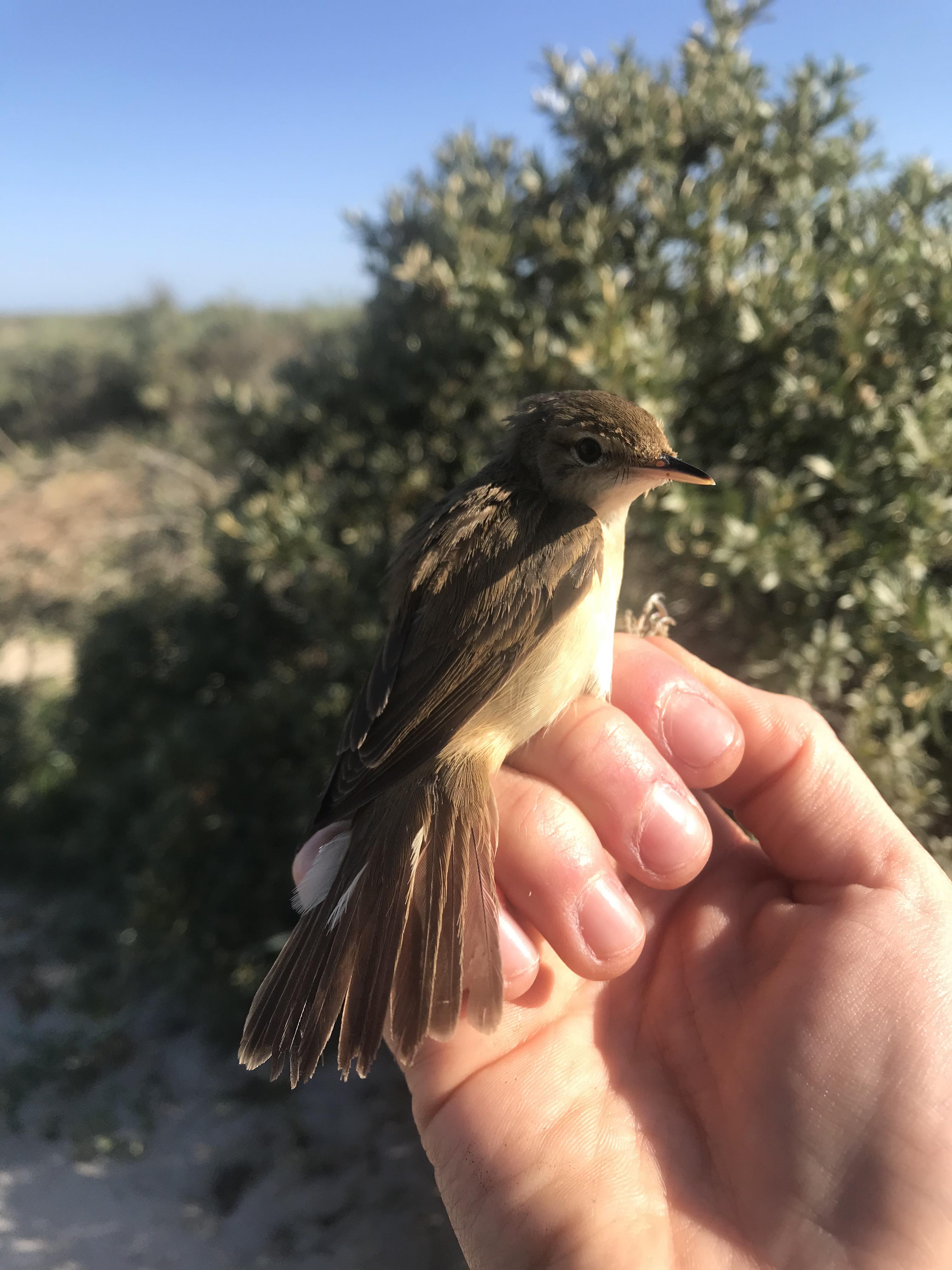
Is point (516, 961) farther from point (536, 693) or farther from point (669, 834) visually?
point (536, 693)

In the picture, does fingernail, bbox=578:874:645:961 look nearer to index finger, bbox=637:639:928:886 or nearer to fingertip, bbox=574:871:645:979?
fingertip, bbox=574:871:645:979

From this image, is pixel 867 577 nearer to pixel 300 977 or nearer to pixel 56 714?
pixel 300 977

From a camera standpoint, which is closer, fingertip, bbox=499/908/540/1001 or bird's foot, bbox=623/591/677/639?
fingertip, bbox=499/908/540/1001

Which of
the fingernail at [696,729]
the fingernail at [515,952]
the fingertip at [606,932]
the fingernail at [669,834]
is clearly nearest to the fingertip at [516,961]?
the fingernail at [515,952]

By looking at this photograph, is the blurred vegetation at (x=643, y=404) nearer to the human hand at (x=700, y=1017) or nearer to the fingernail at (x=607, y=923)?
the human hand at (x=700, y=1017)

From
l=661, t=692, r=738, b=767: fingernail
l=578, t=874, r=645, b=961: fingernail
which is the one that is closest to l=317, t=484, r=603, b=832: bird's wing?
l=661, t=692, r=738, b=767: fingernail

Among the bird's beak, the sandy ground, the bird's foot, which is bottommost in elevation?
the sandy ground

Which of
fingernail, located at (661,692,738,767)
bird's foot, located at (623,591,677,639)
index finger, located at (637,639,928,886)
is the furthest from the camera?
bird's foot, located at (623,591,677,639)

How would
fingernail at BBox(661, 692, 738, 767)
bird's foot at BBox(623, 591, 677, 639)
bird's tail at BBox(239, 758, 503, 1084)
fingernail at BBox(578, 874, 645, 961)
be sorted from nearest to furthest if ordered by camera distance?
bird's tail at BBox(239, 758, 503, 1084) < fingernail at BBox(578, 874, 645, 961) < fingernail at BBox(661, 692, 738, 767) < bird's foot at BBox(623, 591, 677, 639)

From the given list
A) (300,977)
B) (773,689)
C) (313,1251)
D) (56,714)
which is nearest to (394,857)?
(300,977)
